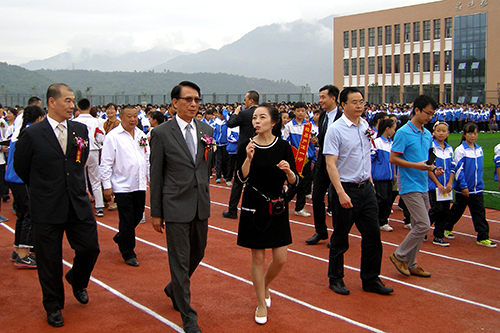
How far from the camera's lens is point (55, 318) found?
4824 mm

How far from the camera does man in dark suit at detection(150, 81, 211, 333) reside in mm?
4617

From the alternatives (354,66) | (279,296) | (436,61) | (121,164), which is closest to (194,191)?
(279,296)

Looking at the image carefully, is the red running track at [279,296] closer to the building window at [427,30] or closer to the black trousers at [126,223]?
the black trousers at [126,223]

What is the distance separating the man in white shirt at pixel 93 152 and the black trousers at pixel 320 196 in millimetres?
4428

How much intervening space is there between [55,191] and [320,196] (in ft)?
13.9

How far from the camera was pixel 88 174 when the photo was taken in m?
10.3

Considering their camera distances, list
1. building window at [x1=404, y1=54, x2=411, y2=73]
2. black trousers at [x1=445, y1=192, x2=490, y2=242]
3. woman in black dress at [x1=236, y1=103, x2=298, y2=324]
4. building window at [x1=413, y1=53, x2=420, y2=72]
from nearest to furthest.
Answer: woman in black dress at [x1=236, y1=103, x2=298, y2=324] → black trousers at [x1=445, y1=192, x2=490, y2=242] → building window at [x1=413, y1=53, x2=420, y2=72] → building window at [x1=404, y1=54, x2=411, y2=73]

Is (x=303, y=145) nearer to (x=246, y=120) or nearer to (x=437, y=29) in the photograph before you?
(x=246, y=120)

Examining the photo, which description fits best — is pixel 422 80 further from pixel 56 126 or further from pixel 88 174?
pixel 56 126

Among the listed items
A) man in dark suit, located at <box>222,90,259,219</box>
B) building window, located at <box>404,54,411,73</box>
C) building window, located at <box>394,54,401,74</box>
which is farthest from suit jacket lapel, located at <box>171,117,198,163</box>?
building window, located at <box>394,54,401,74</box>

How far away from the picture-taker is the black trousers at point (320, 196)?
302 inches

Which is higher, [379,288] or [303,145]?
[303,145]

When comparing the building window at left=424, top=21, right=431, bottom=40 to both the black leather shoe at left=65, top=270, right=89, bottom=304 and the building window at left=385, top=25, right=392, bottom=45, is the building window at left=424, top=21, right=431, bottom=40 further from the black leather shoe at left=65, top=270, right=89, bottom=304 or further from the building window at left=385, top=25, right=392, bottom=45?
the black leather shoe at left=65, top=270, right=89, bottom=304

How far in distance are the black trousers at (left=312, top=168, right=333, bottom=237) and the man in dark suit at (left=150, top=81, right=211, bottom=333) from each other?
127 inches
